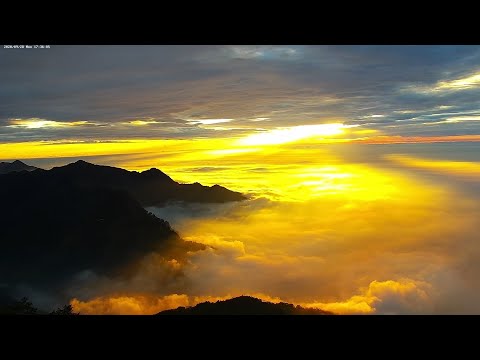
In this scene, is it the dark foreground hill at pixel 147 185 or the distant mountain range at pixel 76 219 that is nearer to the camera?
the dark foreground hill at pixel 147 185

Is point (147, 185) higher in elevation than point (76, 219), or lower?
higher

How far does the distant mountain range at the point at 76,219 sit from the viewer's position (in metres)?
14.3

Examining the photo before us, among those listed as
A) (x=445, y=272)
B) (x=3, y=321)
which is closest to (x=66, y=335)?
(x=3, y=321)

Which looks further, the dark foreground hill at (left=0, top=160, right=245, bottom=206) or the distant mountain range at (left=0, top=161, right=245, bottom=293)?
the distant mountain range at (left=0, top=161, right=245, bottom=293)

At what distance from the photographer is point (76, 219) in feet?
76.9

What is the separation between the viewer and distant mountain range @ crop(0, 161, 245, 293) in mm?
14277

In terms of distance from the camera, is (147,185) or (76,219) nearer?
(147,185)
